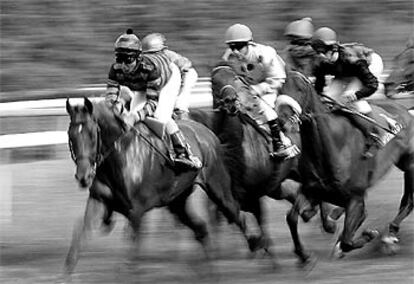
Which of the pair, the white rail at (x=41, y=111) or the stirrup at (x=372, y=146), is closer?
the stirrup at (x=372, y=146)

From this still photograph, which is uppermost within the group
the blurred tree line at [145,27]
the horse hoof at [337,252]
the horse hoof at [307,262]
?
the horse hoof at [307,262]

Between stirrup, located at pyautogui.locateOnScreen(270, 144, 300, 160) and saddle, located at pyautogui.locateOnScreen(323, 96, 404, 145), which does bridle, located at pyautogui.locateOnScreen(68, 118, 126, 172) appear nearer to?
stirrup, located at pyautogui.locateOnScreen(270, 144, 300, 160)

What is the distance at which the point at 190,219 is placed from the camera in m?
9.73

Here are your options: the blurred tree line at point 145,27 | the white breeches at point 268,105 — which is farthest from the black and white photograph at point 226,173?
the blurred tree line at point 145,27

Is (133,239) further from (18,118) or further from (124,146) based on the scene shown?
(18,118)

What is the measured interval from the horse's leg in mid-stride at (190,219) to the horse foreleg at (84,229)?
40.2 inches

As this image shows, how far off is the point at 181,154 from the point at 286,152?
3.60ft

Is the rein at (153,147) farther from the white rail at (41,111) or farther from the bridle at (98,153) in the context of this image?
the white rail at (41,111)

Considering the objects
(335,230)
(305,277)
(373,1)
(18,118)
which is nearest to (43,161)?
(18,118)

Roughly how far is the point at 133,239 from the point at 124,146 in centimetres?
76

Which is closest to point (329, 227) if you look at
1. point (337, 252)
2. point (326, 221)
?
point (326, 221)

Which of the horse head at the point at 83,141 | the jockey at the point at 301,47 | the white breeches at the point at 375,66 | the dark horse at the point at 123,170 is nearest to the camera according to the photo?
the horse head at the point at 83,141

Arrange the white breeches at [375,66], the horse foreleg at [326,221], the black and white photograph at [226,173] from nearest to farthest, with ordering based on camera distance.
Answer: the black and white photograph at [226,173], the horse foreleg at [326,221], the white breeches at [375,66]

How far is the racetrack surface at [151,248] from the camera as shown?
30.3 ft
